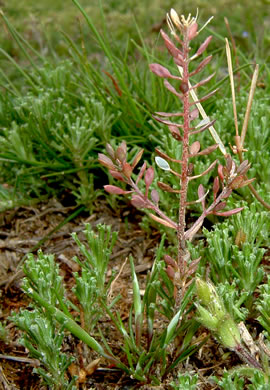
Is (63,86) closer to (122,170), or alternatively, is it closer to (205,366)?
(122,170)

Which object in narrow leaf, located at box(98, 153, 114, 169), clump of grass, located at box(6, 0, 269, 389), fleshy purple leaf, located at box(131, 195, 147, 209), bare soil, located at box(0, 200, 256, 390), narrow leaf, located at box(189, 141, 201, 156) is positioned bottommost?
bare soil, located at box(0, 200, 256, 390)

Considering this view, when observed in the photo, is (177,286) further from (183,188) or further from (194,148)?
(194,148)

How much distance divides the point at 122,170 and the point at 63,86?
176 centimetres

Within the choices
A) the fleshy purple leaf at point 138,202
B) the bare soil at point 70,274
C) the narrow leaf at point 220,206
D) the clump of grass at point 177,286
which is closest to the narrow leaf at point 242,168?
the clump of grass at point 177,286

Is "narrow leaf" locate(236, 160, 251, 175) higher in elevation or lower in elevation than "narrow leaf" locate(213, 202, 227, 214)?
higher

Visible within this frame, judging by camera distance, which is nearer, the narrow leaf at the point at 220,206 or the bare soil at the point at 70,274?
the narrow leaf at the point at 220,206

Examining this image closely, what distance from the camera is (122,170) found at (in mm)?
1545

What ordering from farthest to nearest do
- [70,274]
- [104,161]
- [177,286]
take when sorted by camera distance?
[70,274] → [177,286] → [104,161]

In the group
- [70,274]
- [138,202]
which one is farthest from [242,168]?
[70,274]

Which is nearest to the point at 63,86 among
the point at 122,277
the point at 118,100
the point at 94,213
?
the point at 118,100

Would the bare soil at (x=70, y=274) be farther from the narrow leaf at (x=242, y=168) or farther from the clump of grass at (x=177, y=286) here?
the narrow leaf at (x=242, y=168)

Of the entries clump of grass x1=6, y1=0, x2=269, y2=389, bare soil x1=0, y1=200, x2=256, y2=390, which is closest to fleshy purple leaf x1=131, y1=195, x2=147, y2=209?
clump of grass x1=6, y1=0, x2=269, y2=389

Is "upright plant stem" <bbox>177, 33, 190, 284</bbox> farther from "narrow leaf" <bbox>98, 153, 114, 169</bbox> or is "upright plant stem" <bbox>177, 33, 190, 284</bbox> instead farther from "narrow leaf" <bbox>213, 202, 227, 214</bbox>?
"narrow leaf" <bbox>98, 153, 114, 169</bbox>

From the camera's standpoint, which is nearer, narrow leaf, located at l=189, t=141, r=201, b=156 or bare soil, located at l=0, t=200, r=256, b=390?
narrow leaf, located at l=189, t=141, r=201, b=156
